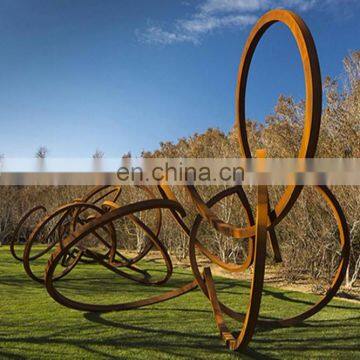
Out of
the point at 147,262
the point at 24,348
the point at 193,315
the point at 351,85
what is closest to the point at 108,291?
the point at 193,315

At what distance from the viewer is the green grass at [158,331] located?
5266 millimetres

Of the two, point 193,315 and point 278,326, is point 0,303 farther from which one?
point 278,326

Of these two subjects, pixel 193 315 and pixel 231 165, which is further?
pixel 231 165

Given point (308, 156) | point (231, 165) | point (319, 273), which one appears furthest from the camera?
point (231, 165)

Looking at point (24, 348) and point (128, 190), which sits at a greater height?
point (128, 190)

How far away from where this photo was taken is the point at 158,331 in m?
6.18

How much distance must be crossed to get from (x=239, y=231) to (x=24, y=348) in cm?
305

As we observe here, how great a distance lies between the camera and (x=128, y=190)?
21.6 metres

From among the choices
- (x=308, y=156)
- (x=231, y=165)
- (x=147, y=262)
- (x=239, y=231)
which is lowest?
(x=147, y=262)

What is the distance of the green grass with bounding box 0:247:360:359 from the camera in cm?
527

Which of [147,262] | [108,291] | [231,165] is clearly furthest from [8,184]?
[108,291]

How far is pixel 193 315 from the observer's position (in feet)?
23.7

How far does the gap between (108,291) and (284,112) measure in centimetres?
748

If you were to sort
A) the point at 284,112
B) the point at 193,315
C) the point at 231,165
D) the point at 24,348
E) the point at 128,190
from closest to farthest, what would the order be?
the point at 24,348 < the point at 193,315 < the point at 284,112 < the point at 231,165 < the point at 128,190
